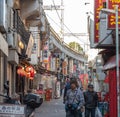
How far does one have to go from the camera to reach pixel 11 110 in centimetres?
1123

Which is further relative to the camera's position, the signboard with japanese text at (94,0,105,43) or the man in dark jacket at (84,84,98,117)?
the signboard with japanese text at (94,0,105,43)

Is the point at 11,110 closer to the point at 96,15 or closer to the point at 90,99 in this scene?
the point at 90,99

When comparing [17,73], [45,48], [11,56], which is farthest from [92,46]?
[45,48]

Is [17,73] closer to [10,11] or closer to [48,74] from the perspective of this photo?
[10,11]

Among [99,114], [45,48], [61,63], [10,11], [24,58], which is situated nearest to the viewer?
[99,114]

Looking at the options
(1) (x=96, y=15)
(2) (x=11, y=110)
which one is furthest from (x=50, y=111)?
(2) (x=11, y=110)

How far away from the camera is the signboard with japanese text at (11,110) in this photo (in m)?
11.2

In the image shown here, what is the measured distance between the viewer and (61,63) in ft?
270

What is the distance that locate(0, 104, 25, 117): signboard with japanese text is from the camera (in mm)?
11203

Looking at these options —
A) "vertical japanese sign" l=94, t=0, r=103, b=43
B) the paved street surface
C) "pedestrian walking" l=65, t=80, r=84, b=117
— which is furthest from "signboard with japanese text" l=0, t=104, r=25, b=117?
the paved street surface

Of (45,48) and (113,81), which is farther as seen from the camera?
(45,48)

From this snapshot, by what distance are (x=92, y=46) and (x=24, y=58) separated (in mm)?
11775

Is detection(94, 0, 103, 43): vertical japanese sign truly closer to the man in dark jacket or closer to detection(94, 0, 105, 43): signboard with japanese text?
detection(94, 0, 105, 43): signboard with japanese text

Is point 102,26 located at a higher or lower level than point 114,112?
higher
